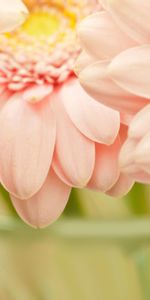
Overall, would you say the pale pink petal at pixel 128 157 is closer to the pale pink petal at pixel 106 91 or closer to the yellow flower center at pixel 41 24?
the pale pink petal at pixel 106 91

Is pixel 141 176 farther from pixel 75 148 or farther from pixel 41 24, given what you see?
pixel 41 24

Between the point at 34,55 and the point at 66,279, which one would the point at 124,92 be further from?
the point at 66,279

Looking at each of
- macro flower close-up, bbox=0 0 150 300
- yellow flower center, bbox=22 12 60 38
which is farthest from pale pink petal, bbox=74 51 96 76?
yellow flower center, bbox=22 12 60 38

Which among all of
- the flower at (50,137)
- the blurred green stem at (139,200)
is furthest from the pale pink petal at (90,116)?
the blurred green stem at (139,200)

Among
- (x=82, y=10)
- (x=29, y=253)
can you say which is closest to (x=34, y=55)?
(x=82, y=10)

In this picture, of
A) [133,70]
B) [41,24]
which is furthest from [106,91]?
[41,24]

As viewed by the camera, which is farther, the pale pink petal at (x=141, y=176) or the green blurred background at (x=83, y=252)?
the green blurred background at (x=83, y=252)

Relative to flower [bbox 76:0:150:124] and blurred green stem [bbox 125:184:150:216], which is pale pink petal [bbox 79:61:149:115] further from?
blurred green stem [bbox 125:184:150:216]
